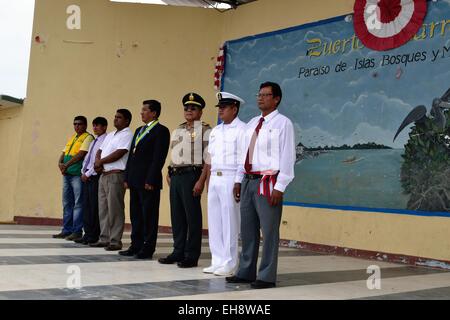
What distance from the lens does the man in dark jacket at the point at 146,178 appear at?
4.94 metres

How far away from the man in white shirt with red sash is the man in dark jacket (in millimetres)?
1108

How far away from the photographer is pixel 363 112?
21.2 feet

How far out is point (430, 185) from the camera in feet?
18.8

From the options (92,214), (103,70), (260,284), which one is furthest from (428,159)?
(103,70)

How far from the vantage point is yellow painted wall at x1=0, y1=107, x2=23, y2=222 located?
870 cm

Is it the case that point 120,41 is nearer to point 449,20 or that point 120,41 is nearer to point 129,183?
point 129,183

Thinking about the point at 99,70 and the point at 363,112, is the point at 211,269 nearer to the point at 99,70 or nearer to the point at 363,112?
the point at 363,112

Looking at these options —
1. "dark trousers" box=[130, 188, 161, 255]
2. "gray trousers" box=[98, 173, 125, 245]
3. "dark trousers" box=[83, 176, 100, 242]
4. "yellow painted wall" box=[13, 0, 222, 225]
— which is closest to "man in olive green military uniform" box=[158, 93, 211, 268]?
"dark trousers" box=[130, 188, 161, 255]

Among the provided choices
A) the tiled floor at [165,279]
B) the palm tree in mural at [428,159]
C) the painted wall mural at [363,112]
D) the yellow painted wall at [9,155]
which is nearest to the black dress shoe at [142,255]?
the tiled floor at [165,279]

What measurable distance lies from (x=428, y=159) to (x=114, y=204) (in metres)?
3.31

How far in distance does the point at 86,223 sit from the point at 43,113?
3.24m

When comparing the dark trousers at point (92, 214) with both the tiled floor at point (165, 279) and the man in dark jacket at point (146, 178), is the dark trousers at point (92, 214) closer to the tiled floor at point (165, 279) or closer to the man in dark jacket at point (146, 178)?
the tiled floor at point (165, 279)
